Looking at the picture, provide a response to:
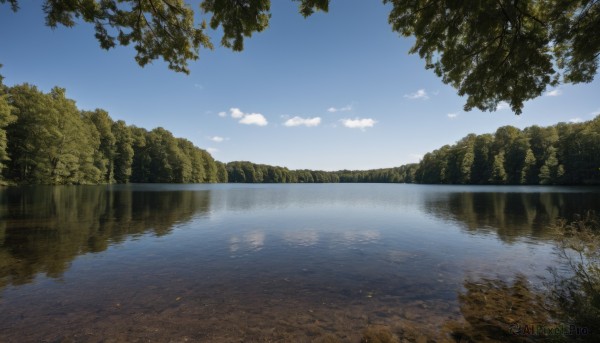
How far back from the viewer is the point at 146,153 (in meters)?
110

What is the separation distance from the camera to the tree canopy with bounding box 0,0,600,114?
312 inches

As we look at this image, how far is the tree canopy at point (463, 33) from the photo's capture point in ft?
26.0

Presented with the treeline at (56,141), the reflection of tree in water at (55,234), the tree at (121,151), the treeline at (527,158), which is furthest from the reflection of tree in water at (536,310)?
the tree at (121,151)

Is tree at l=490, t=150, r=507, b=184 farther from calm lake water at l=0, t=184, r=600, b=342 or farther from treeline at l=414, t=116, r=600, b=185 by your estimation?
calm lake water at l=0, t=184, r=600, b=342

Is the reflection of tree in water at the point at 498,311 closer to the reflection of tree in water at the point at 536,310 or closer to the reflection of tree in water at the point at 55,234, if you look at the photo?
the reflection of tree in water at the point at 536,310

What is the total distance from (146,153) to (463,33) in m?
120

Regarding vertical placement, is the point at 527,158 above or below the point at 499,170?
above

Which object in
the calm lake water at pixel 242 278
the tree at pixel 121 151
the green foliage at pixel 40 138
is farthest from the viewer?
the tree at pixel 121 151

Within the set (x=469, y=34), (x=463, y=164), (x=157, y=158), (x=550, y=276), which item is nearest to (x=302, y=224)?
(x=550, y=276)

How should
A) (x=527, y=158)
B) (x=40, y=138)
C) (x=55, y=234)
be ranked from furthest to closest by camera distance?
(x=527, y=158) → (x=40, y=138) → (x=55, y=234)

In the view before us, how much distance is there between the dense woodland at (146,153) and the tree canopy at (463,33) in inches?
2147

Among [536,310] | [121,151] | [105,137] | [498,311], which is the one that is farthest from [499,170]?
[105,137]

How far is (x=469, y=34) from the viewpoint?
870 cm

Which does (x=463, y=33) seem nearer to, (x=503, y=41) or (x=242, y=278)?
(x=503, y=41)
